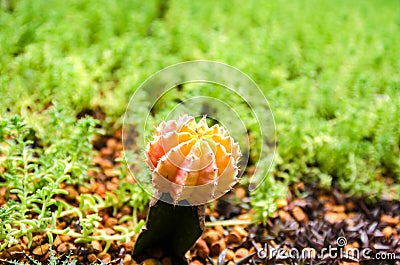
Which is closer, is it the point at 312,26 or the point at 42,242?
the point at 42,242

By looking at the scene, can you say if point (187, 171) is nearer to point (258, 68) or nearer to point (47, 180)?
point (47, 180)

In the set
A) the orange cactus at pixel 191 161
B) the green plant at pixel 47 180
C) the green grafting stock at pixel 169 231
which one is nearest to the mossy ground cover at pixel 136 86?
the green plant at pixel 47 180

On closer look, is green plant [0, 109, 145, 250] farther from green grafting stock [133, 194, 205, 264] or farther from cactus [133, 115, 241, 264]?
cactus [133, 115, 241, 264]

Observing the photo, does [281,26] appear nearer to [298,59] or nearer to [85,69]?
[298,59]

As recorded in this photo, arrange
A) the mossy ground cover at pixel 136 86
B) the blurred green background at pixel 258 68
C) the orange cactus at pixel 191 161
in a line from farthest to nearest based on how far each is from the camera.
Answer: the blurred green background at pixel 258 68 < the mossy ground cover at pixel 136 86 < the orange cactus at pixel 191 161

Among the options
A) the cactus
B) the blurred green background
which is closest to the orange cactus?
the cactus

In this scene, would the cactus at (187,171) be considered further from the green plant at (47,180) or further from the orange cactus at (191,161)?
the green plant at (47,180)

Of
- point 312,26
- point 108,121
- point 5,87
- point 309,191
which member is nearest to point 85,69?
point 108,121
